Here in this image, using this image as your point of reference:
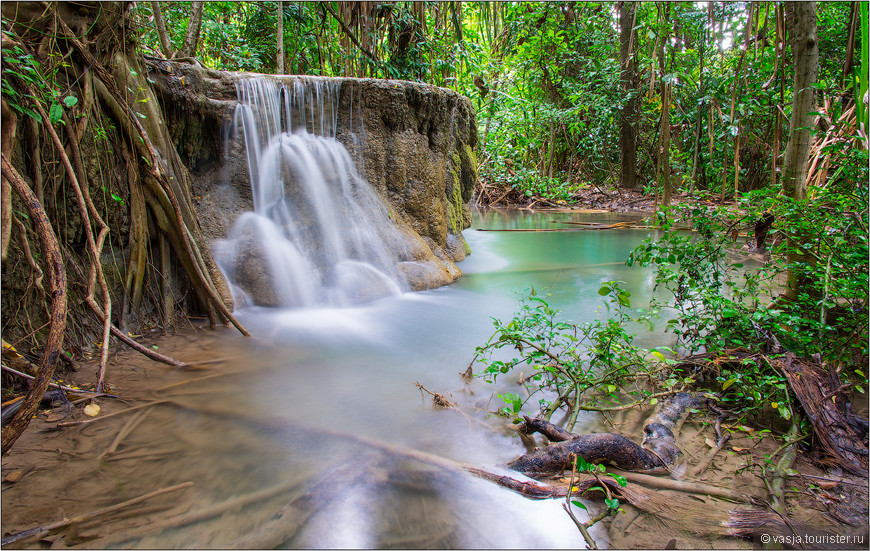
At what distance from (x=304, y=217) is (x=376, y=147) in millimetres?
1324

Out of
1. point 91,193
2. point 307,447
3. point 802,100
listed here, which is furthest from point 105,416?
point 802,100

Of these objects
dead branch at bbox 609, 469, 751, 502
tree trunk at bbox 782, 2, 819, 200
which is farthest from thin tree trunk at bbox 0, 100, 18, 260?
tree trunk at bbox 782, 2, 819, 200

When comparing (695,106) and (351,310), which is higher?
(695,106)

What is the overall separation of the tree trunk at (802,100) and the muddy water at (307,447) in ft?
7.24

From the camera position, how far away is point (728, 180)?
12.1 meters

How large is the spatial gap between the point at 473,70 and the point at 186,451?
33.6ft

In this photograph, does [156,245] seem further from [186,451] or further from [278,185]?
[186,451]

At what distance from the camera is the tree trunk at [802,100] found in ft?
10.3

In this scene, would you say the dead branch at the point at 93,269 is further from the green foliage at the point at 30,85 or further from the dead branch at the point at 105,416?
the dead branch at the point at 105,416

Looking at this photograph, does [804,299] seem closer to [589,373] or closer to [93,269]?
[589,373]

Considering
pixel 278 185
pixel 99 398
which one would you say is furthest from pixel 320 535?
pixel 278 185

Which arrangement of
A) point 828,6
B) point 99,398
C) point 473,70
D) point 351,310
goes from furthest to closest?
point 473,70
point 828,6
point 351,310
point 99,398

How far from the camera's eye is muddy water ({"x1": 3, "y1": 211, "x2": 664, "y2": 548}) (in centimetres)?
179

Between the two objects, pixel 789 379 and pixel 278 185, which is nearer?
pixel 789 379
